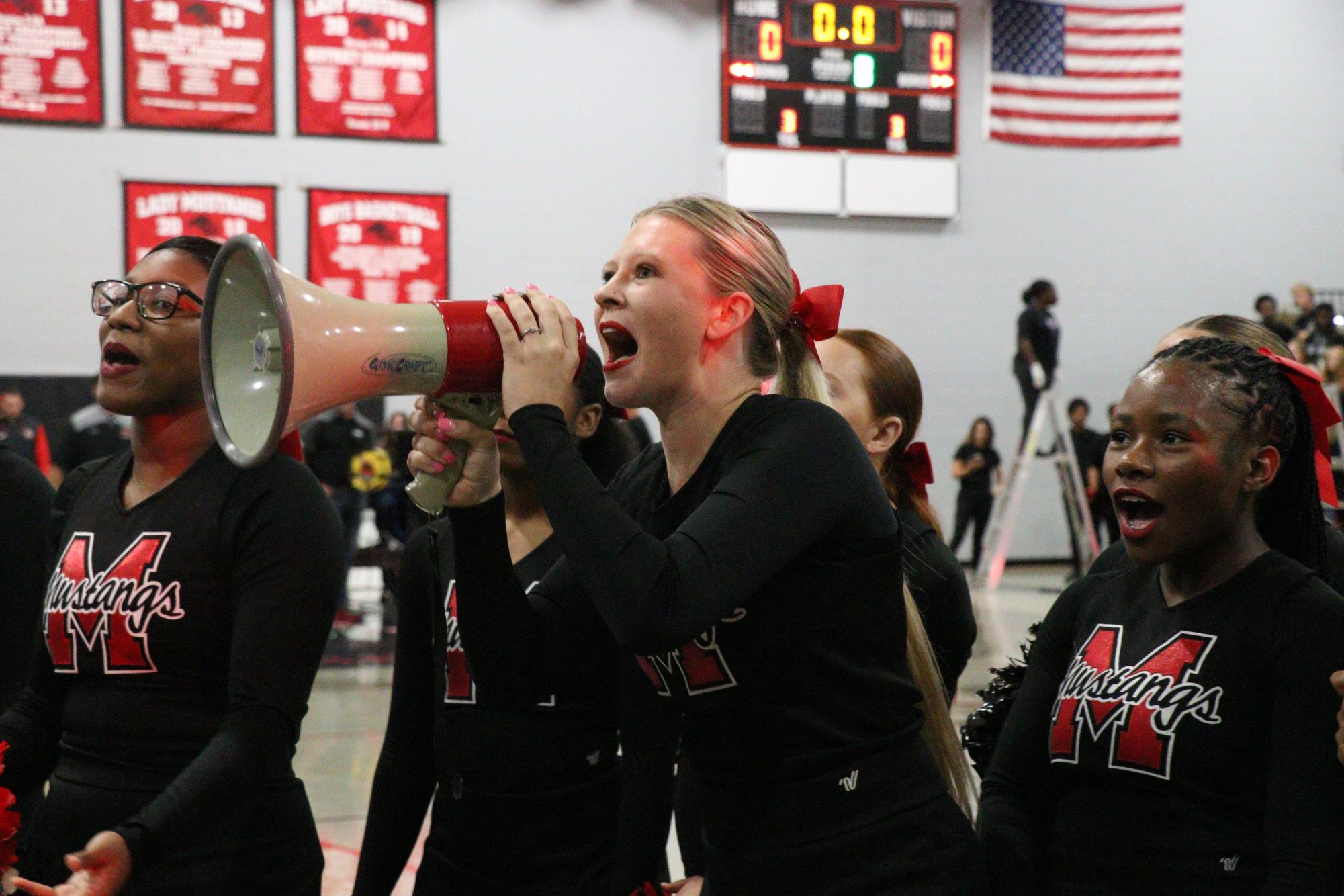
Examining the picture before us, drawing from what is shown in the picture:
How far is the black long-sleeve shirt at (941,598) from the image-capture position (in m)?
2.46

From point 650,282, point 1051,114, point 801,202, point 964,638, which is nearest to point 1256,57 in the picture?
point 1051,114

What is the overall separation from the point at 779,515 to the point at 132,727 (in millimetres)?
1072

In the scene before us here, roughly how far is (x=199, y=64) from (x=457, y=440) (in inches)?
395

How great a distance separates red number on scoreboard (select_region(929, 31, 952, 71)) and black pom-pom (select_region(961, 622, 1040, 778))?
34.5 feet

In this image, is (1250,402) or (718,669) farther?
(1250,402)

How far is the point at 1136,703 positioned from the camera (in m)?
1.61

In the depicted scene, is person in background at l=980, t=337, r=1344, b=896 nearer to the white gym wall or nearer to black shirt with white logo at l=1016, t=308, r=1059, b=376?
the white gym wall

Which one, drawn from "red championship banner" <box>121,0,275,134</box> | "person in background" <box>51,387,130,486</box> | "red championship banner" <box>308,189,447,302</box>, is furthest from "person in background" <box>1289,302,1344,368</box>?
"person in background" <box>51,387,130,486</box>

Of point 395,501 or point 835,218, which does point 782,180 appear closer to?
point 835,218

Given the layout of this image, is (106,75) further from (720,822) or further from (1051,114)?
(720,822)

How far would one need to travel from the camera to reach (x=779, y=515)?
1.49m

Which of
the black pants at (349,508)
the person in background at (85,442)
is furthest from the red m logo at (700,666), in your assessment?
the black pants at (349,508)

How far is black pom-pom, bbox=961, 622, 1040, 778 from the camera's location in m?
2.04

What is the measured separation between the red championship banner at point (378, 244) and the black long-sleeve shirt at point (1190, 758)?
962 centimetres
